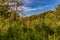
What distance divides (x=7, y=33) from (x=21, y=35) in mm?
718

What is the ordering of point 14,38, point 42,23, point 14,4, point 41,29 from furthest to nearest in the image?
point 14,4, point 42,23, point 41,29, point 14,38

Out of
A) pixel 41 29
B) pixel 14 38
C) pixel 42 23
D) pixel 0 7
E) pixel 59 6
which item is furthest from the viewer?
pixel 59 6

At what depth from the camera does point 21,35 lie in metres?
8.25

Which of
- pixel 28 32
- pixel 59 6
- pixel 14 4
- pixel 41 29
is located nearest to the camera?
pixel 28 32

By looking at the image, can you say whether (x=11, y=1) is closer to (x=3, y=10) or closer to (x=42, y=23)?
(x=3, y=10)

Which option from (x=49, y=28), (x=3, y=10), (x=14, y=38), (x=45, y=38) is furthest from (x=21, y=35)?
(x=3, y=10)

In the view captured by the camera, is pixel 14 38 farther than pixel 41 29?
No

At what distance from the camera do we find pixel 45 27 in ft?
32.2

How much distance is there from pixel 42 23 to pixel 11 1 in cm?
1299

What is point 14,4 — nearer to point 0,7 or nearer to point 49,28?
point 0,7

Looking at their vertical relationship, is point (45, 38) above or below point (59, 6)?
above

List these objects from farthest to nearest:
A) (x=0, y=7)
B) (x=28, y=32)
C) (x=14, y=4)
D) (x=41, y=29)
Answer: (x=14, y=4) < (x=0, y=7) < (x=41, y=29) < (x=28, y=32)

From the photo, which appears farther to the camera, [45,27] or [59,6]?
[59,6]

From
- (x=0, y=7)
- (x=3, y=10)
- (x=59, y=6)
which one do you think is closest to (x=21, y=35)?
(x=0, y=7)
